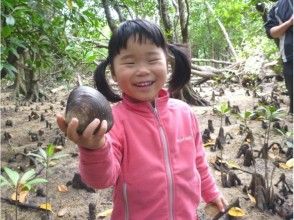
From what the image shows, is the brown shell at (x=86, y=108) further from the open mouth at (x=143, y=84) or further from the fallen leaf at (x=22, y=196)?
the fallen leaf at (x=22, y=196)

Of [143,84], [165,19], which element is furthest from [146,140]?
[165,19]

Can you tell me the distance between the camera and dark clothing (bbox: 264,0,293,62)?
3.23 metres

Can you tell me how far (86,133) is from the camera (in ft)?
3.26

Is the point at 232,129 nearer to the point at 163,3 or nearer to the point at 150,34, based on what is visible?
the point at 163,3

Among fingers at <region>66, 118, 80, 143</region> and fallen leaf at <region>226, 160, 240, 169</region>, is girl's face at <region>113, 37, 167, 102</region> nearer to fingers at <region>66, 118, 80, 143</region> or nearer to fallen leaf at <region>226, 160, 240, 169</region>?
fingers at <region>66, 118, 80, 143</region>

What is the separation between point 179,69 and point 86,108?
0.77 meters

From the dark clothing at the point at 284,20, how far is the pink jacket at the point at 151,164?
7.10 ft

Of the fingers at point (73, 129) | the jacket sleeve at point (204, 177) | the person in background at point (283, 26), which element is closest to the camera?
the fingers at point (73, 129)

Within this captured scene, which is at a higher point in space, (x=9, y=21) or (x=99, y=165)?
(x=9, y=21)

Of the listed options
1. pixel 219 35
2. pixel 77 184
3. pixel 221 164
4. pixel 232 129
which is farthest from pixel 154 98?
pixel 219 35

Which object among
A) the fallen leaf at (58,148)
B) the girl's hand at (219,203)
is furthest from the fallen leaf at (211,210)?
the fallen leaf at (58,148)

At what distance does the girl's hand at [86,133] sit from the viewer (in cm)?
99

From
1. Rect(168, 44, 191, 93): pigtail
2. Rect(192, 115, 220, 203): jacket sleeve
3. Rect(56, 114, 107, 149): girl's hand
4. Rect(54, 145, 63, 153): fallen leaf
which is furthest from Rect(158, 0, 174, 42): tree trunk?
Rect(56, 114, 107, 149): girl's hand

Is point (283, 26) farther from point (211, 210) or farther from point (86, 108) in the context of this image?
point (86, 108)
